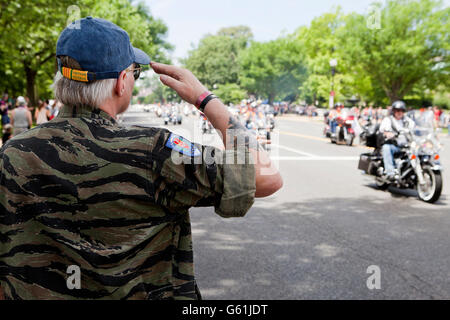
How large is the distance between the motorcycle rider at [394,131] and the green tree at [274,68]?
65.4 m

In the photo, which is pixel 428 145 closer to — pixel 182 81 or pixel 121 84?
pixel 182 81

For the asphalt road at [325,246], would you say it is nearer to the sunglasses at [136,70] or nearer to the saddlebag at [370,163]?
the saddlebag at [370,163]

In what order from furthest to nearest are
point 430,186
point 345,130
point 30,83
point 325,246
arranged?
1. point 30,83
2. point 345,130
3. point 430,186
4. point 325,246

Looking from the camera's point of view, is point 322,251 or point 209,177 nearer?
point 209,177

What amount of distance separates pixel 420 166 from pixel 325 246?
142 inches

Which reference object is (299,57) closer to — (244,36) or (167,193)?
(244,36)

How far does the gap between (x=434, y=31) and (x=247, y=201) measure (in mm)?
37939

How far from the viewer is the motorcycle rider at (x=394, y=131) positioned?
8.31 m

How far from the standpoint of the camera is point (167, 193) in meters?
1.25

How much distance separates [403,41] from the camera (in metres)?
34.8

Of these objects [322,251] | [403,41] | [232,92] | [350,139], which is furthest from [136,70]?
[232,92]

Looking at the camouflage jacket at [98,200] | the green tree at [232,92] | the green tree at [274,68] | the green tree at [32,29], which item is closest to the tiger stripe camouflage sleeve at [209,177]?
the camouflage jacket at [98,200]

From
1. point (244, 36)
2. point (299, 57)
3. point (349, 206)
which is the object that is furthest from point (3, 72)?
point (244, 36)
